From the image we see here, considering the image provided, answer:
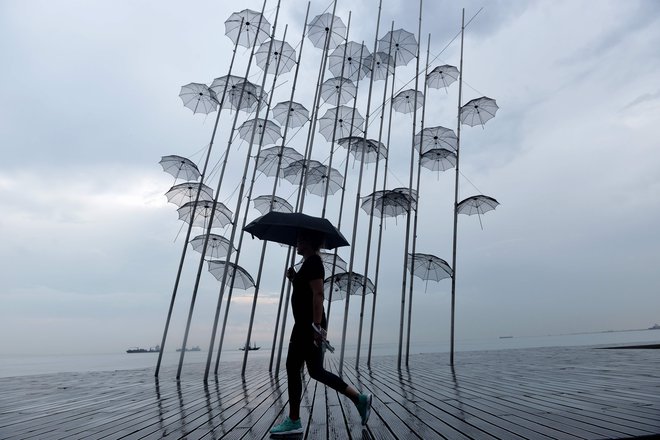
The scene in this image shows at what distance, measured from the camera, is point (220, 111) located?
12789 millimetres

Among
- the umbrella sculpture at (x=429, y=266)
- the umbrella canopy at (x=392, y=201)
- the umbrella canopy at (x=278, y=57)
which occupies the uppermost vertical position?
the umbrella canopy at (x=278, y=57)

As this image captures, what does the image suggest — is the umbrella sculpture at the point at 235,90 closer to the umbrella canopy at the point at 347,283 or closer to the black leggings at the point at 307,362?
the umbrella canopy at the point at 347,283

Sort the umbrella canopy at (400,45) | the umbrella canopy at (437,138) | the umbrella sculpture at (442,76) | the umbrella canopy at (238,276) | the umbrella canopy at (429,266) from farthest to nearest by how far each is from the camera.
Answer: the umbrella sculpture at (442,76)
the umbrella canopy at (400,45)
the umbrella canopy at (437,138)
the umbrella canopy at (429,266)
the umbrella canopy at (238,276)

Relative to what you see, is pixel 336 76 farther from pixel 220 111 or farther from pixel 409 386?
pixel 409 386

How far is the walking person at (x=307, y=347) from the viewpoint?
163 inches

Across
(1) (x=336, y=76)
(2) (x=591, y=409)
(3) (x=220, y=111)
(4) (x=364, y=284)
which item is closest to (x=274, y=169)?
(3) (x=220, y=111)

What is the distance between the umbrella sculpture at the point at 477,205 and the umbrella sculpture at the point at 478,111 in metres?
3.07

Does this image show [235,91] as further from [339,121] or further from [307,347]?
[307,347]

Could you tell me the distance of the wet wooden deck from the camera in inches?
163

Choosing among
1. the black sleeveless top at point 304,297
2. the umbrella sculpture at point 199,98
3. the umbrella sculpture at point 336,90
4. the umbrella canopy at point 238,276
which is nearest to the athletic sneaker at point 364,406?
the black sleeveless top at point 304,297

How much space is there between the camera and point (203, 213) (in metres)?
14.0

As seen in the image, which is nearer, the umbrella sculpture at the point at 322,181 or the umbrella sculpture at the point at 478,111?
the umbrella sculpture at the point at 322,181

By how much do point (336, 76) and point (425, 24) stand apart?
4.32 metres

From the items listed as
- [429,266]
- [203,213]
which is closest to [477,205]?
[429,266]
